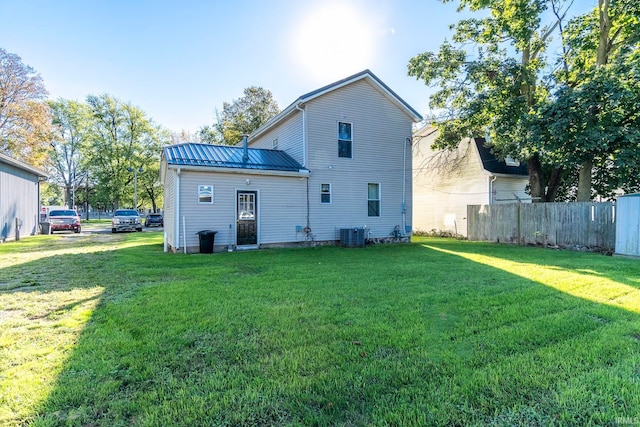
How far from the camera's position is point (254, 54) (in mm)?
14422

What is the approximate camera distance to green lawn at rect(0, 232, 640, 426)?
86.4 inches

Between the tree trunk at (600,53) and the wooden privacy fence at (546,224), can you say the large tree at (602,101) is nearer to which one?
the tree trunk at (600,53)

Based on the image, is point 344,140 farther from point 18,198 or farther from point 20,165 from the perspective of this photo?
point 18,198

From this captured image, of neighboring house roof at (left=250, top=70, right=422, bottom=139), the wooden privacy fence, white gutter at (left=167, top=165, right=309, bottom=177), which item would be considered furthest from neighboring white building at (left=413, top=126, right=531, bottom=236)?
white gutter at (left=167, top=165, right=309, bottom=177)

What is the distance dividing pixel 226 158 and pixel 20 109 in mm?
22245

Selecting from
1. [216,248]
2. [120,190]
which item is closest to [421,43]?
[216,248]

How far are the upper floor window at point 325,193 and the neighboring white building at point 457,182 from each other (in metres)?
8.66

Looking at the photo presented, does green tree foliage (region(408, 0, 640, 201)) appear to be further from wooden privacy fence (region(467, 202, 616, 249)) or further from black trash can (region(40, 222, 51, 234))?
black trash can (region(40, 222, 51, 234))

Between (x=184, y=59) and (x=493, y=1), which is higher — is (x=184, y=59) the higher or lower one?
the lower one

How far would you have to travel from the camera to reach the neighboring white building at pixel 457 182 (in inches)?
656

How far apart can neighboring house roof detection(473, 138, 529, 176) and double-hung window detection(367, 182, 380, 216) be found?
6.90m

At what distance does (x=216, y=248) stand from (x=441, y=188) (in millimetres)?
13581

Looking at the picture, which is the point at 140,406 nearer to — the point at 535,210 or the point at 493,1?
the point at 535,210

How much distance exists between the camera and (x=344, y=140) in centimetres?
1299
